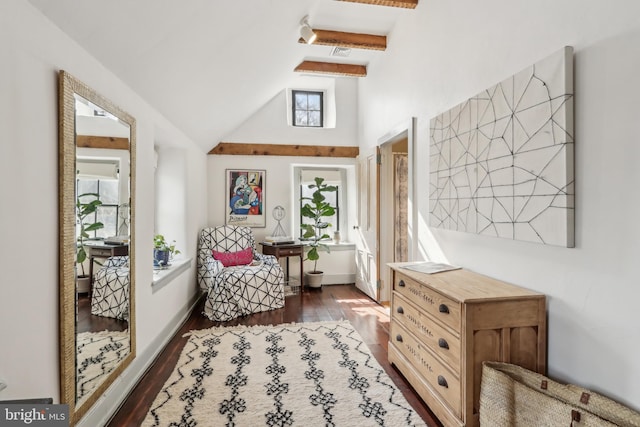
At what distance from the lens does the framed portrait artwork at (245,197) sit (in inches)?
192

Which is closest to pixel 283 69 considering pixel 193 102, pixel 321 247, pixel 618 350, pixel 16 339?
pixel 193 102

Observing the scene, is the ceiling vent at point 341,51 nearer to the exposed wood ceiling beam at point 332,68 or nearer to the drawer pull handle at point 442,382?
the exposed wood ceiling beam at point 332,68

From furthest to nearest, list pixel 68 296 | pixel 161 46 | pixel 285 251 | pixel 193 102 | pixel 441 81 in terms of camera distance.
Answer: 1. pixel 285 251
2. pixel 193 102
3. pixel 441 81
4. pixel 161 46
5. pixel 68 296

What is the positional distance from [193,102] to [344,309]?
2747mm

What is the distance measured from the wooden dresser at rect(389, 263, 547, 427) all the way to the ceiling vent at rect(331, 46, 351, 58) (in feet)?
10.6

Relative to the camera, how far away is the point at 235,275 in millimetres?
3662

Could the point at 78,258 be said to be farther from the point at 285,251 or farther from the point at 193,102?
the point at 285,251

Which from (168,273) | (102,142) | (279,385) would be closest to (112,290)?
(102,142)

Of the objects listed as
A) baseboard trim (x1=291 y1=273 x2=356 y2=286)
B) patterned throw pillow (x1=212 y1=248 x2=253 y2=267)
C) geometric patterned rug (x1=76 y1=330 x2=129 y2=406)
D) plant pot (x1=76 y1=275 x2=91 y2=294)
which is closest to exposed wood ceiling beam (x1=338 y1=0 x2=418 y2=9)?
plant pot (x1=76 y1=275 x2=91 y2=294)

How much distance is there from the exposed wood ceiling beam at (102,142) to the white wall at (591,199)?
7.61ft

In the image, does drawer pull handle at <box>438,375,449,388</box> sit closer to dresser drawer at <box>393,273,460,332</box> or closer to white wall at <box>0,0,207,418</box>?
dresser drawer at <box>393,273,460,332</box>

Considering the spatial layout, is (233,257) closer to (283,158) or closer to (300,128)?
(283,158)

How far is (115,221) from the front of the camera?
78.4 inches

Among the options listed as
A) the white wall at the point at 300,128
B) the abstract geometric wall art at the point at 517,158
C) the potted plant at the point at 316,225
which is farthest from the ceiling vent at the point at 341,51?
the abstract geometric wall art at the point at 517,158
